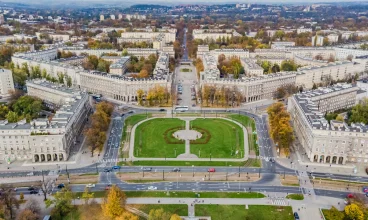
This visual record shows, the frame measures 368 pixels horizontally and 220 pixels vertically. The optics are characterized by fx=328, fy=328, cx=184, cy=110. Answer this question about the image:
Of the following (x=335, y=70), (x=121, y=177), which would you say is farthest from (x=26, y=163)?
(x=335, y=70)

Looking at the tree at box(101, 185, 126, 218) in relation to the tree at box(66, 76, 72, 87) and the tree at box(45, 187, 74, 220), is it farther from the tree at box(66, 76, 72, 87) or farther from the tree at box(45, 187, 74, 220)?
the tree at box(66, 76, 72, 87)

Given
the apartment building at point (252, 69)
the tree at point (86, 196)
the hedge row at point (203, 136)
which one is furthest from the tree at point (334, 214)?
the apartment building at point (252, 69)

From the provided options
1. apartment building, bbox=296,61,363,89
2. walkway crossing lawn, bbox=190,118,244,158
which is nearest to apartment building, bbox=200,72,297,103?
apartment building, bbox=296,61,363,89

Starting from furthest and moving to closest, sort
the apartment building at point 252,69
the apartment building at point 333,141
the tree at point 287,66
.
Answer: the tree at point 287,66 → the apartment building at point 252,69 → the apartment building at point 333,141

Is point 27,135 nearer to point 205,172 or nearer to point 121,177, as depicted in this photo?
point 121,177

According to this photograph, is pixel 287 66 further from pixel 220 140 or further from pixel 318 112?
pixel 220 140

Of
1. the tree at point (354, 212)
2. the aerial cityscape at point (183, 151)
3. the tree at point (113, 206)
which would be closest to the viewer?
the tree at point (354, 212)

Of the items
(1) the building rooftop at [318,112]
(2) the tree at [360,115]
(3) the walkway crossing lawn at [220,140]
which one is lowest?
(3) the walkway crossing lawn at [220,140]

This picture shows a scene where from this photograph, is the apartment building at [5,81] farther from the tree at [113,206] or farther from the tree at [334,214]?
the tree at [334,214]
